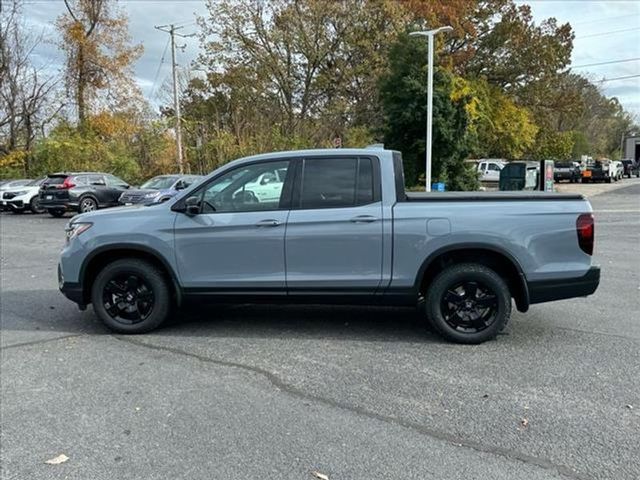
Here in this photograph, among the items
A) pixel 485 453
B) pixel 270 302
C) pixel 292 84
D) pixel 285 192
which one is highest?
pixel 292 84

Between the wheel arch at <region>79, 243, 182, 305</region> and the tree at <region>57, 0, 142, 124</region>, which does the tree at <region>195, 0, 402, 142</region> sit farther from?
the wheel arch at <region>79, 243, 182, 305</region>

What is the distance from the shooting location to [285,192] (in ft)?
17.9

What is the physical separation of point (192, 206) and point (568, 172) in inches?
1728

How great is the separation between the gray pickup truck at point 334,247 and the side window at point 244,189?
0.01m

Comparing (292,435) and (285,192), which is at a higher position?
(285,192)

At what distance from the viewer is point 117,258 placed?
5758 mm

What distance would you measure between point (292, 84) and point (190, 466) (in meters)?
32.9

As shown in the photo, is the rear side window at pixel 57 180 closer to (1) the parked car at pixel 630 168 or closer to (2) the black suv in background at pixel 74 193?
(2) the black suv in background at pixel 74 193

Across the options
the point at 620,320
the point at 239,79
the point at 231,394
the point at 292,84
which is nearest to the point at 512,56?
the point at 292,84

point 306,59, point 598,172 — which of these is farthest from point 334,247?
point 598,172

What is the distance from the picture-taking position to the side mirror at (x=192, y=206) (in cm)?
547

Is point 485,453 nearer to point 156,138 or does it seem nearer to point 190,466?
point 190,466

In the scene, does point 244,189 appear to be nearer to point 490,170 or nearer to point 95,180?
point 95,180

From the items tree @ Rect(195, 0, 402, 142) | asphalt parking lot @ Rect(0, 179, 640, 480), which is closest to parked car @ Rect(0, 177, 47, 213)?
tree @ Rect(195, 0, 402, 142)
